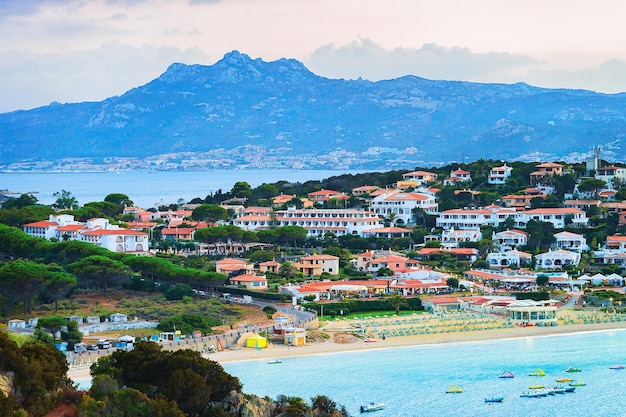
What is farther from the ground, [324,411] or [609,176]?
[609,176]

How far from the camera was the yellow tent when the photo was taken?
40312 mm

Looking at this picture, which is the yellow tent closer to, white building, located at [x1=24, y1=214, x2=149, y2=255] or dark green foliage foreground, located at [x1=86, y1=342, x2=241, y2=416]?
dark green foliage foreground, located at [x1=86, y1=342, x2=241, y2=416]

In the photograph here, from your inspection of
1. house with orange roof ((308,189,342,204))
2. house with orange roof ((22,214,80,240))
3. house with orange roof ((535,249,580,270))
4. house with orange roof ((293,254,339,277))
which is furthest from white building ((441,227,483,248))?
house with orange roof ((22,214,80,240))

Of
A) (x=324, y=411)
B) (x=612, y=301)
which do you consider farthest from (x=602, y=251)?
(x=324, y=411)

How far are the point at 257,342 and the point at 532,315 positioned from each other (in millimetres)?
12159

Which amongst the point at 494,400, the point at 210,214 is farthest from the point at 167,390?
the point at 210,214

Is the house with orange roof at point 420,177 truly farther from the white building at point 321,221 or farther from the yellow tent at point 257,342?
the yellow tent at point 257,342

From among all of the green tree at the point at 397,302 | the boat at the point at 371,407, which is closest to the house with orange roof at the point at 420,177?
the green tree at the point at 397,302

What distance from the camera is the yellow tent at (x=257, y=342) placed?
4031cm

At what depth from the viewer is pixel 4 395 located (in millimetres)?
21500

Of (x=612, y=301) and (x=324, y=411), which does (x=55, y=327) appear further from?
(x=612, y=301)

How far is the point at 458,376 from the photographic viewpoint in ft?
120

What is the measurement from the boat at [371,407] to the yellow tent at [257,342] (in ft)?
27.9

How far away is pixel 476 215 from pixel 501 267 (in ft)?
33.8
